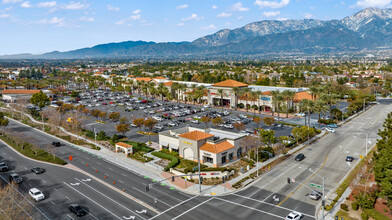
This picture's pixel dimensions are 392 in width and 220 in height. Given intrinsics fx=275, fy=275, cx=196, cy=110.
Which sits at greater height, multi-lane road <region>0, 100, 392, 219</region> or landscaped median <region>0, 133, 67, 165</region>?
landscaped median <region>0, 133, 67, 165</region>

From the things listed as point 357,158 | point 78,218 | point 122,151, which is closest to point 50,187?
point 78,218

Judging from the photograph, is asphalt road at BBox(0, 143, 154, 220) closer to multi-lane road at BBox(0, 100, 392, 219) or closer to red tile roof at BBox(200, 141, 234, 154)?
multi-lane road at BBox(0, 100, 392, 219)

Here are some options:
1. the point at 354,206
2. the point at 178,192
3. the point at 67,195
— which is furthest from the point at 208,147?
the point at 354,206

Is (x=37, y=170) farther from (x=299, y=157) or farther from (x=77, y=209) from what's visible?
(x=299, y=157)

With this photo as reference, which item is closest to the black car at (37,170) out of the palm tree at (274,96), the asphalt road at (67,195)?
the asphalt road at (67,195)

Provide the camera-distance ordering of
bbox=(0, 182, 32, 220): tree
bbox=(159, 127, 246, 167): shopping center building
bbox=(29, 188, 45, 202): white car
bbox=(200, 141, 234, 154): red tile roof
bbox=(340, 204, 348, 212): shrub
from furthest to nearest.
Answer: bbox=(159, 127, 246, 167): shopping center building
bbox=(200, 141, 234, 154): red tile roof
bbox=(29, 188, 45, 202): white car
bbox=(340, 204, 348, 212): shrub
bbox=(0, 182, 32, 220): tree

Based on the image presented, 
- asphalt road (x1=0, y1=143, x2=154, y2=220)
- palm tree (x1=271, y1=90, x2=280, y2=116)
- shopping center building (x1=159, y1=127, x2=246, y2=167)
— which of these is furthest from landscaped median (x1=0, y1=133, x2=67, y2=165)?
palm tree (x1=271, y1=90, x2=280, y2=116)
